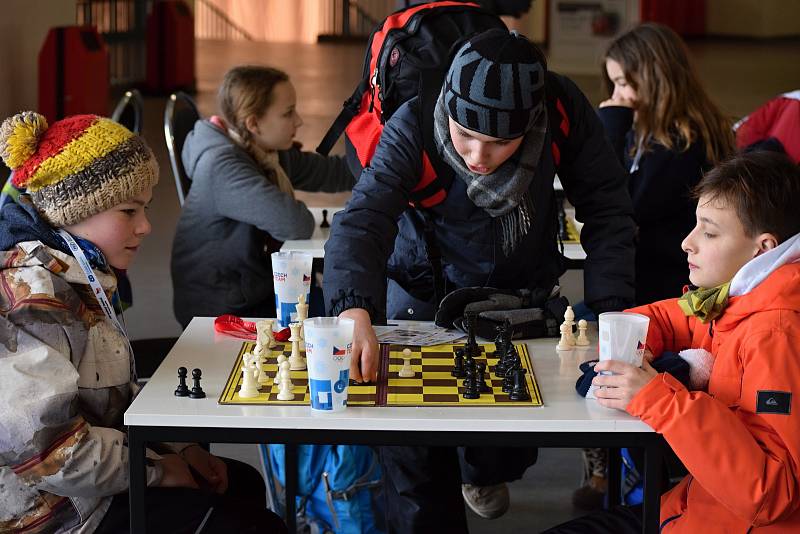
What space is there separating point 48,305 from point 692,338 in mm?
1290

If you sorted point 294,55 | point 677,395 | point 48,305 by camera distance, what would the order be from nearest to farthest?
point 677,395
point 48,305
point 294,55

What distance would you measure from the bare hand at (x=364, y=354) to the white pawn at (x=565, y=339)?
44 cm

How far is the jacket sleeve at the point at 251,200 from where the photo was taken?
375 centimetres

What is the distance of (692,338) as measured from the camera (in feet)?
7.69

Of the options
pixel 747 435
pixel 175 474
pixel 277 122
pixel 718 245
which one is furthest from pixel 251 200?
pixel 747 435

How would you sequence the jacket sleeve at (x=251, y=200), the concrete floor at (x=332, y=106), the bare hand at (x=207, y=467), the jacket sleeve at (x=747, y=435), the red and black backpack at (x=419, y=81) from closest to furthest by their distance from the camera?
the jacket sleeve at (x=747, y=435), the bare hand at (x=207, y=467), the red and black backpack at (x=419, y=81), the concrete floor at (x=332, y=106), the jacket sleeve at (x=251, y=200)

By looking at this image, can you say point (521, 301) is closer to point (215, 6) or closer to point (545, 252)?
point (545, 252)

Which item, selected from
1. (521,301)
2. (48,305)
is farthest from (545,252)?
(48,305)

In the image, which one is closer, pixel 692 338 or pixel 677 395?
pixel 677 395

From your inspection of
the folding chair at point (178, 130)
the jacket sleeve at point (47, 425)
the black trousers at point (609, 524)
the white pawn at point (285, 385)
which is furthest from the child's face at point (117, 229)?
the folding chair at point (178, 130)

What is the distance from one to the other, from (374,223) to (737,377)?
0.82 m

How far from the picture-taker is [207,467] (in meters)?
2.44

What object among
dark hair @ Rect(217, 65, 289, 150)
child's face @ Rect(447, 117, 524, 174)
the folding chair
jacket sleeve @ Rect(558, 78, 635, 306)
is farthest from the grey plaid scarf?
the folding chair

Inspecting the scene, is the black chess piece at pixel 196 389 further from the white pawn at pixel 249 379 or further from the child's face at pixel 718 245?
the child's face at pixel 718 245
